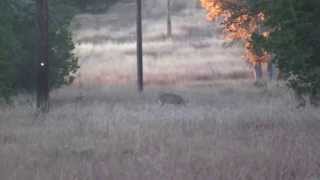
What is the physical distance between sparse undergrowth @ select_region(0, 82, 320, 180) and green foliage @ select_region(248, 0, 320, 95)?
120cm

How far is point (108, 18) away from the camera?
82.2m

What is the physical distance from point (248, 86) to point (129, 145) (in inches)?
983

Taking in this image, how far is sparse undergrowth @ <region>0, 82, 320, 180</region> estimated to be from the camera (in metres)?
10.5

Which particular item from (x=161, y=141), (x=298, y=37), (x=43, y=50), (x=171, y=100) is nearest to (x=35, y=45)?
(x=43, y=50)

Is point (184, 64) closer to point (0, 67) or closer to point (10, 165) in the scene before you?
point (0, 67)

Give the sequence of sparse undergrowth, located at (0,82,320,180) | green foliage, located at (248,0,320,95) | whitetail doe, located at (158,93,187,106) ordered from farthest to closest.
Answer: whitetail doe, located at (158,93,187,106)
green foliage, located at (248,0,320,95)
sparse undergrowth, located at (0,82,320,180)

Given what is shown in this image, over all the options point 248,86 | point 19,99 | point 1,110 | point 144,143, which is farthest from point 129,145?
point 248,86

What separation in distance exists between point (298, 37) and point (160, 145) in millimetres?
3257

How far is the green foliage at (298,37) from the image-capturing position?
13.9 metres

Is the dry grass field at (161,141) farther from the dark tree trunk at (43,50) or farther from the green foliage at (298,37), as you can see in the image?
the dark tree trunk at (43,50)

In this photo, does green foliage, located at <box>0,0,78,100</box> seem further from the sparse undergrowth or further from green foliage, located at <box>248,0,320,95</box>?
green foliage, located at <box>248,0,320,95</box>

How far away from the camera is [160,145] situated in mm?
13438

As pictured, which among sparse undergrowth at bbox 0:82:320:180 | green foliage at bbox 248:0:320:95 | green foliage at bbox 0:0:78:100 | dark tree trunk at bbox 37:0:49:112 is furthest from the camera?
green foliage at bbox 0:0:78:100

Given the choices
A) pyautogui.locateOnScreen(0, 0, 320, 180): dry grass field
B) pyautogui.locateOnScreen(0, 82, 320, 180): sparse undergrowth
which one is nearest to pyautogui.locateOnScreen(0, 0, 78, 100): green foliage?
pyautogui.locateOnScreen(0, 0, 320, 180): dry grass field
